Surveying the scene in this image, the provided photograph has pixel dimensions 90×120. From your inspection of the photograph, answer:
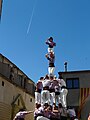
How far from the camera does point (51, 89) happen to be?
547 inches

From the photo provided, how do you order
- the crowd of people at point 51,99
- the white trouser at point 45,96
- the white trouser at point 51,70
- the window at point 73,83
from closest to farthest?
1. the crowd of people at point 51,99
2. the white trouser at point 45,96
3. the white trouser at point 51,70
4. the window at point 73,83

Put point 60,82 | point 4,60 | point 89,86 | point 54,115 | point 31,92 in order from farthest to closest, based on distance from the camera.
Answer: point 31,92
point 4,60
point 89,86
point 60,82
point 54,115

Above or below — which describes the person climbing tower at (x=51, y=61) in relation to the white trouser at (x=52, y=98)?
above

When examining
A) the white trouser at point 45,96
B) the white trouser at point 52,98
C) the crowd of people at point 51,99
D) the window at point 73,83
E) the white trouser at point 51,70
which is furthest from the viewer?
the window at point 73,83

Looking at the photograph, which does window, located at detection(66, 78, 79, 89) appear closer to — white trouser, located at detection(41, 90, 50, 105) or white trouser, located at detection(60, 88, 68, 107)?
white trouser, located at detection(60, 88, 68, 107)

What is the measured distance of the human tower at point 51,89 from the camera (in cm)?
1355

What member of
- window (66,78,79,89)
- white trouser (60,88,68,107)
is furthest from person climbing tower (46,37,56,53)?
window (66,78,79,89)

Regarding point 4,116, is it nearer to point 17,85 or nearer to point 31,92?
point 17,85

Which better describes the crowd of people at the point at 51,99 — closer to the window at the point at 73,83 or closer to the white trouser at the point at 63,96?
the white trouser at the point at 63,96

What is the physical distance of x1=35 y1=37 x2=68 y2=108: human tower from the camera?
13.6 m

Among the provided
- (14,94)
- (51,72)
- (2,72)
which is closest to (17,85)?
(14,94)

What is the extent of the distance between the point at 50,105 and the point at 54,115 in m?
0.87

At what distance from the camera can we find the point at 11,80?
2667 centimetres

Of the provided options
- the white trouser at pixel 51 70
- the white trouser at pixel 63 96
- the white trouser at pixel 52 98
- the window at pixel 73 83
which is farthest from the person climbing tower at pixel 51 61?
the window at pixel 73 83
